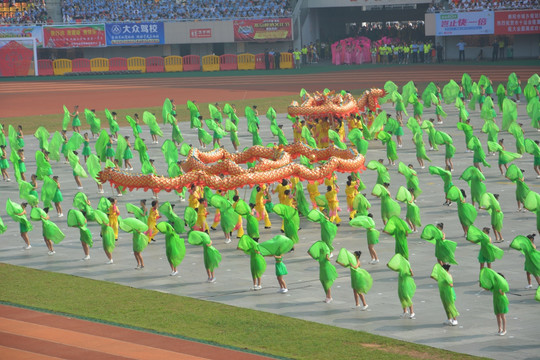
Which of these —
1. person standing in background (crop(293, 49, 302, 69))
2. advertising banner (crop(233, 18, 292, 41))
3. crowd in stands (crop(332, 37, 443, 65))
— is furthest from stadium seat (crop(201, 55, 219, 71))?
crowd in stands (crop(332, 37, 443, 65))

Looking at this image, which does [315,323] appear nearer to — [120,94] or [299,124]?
[299,124]

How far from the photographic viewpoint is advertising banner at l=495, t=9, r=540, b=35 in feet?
193

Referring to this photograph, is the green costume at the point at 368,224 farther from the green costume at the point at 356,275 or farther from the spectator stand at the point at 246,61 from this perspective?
the spectator stand at the point at 246,61

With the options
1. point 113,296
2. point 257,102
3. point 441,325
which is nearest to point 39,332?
point 113,296

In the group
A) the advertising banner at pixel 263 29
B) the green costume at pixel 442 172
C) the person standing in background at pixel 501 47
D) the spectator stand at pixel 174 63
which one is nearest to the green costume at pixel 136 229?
the green costume at pixel 442 172

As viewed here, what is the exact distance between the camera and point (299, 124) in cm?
3344

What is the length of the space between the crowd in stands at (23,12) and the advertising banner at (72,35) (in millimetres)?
2055

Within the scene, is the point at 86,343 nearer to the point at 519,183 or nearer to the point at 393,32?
the point at 519,183

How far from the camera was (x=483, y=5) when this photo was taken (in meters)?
62.0

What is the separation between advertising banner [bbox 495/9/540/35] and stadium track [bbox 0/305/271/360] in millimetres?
48268

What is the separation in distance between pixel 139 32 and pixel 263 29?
30.6ft

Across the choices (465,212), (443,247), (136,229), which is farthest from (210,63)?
(443,247)

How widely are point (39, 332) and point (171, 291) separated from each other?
3.02m

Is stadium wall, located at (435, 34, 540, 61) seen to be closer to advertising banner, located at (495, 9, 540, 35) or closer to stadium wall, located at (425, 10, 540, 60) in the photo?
stadium wall, located at (425, 10, 540, 60)
